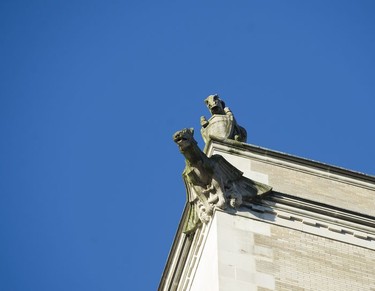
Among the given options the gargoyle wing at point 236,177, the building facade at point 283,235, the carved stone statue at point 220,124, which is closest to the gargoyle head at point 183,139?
the gargoyle wing at point 236,177

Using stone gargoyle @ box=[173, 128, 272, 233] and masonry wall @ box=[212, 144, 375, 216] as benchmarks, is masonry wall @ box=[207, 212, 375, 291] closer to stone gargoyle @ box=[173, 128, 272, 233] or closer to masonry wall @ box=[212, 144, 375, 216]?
stone gargoyle @ box=[173, 128, 272, 233]

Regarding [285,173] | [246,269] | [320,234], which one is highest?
[285,173]

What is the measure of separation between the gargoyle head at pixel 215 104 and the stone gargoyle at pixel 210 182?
254cm

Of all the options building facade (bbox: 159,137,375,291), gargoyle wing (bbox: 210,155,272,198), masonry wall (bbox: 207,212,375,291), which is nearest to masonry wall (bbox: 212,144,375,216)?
building facade (bbox: 159,137,375,291)

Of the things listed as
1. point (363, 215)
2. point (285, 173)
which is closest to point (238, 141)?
point (285, 173)

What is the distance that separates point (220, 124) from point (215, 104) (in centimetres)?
64

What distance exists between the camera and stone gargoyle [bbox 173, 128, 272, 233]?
75.3 feet

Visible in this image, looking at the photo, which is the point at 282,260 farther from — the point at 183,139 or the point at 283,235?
the point at 183,139

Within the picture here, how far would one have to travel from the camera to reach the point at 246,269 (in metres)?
21.4

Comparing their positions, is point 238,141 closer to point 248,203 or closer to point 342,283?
point 248,203

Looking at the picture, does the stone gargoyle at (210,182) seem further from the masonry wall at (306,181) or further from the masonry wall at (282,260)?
the masonry wall at (306,181)

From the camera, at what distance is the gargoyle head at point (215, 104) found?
1016 inches

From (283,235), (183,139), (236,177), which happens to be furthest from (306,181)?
(183,139)

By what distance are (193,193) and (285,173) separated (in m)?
1.84
